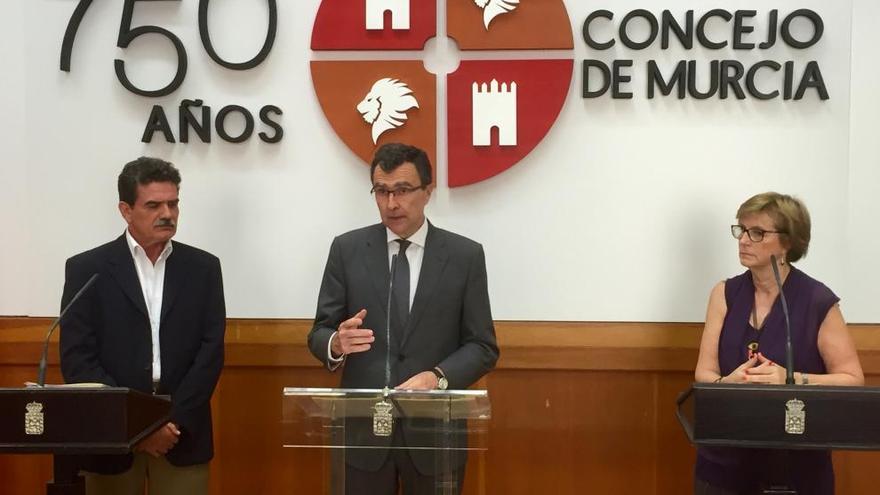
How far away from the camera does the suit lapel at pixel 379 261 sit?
303 centimetres

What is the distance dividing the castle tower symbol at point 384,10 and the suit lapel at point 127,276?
1389mm

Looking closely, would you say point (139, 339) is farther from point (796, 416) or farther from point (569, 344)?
point (796, 416)

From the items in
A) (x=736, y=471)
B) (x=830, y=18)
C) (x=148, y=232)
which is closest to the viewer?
(x=736, y=471)

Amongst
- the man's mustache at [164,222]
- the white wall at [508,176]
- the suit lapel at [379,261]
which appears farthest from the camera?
the white wall at [508,176]

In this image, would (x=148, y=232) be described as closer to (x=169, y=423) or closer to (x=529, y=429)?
(x=169, y=423)

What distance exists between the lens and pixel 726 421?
2.49 metres

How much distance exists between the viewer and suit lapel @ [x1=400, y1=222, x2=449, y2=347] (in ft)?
9.84

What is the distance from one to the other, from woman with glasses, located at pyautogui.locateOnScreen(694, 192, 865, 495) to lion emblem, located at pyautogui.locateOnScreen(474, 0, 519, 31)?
4.33ft

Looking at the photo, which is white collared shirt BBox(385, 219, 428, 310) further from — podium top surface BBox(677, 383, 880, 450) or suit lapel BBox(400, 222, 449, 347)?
podium top surface BBox(677, 383, 880, 450)

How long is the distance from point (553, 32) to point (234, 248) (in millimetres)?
1637

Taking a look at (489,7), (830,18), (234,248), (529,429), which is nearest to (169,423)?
(234,248)

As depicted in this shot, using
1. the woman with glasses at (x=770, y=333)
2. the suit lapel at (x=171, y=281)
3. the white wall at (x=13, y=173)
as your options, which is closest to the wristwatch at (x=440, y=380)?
the woman with glasses at (x=770, y=333)

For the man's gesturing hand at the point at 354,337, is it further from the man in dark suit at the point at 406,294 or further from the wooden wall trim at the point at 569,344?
the wooden wall trim at the point at 569,344

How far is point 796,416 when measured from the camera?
8.07 feet
